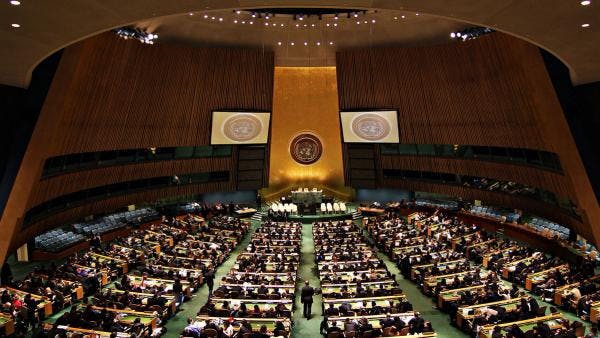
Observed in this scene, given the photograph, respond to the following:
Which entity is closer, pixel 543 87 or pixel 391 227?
pixel 543 87

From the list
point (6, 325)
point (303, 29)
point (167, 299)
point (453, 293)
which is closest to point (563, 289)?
point (453, 293)

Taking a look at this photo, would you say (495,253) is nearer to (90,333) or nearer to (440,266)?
(440,266)

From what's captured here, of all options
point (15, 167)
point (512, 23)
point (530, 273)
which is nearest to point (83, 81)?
point (15, 167)

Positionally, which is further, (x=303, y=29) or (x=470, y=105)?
(x=303, y=29)

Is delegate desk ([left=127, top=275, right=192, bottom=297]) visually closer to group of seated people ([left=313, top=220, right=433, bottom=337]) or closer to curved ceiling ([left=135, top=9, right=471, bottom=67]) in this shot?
group of seated people ([left=313, top=220, right=433, bottom=337])

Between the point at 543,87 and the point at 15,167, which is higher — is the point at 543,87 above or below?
above

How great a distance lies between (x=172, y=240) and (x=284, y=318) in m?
10.2

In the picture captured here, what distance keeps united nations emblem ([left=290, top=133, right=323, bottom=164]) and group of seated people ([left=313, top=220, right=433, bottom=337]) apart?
13.0 m

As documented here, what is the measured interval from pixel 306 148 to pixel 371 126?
6.36 metres

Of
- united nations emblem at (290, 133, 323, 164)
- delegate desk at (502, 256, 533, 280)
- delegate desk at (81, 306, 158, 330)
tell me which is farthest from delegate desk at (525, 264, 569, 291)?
united nations emblem at (290, 133, 323, 164)

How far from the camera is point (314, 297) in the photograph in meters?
14.6

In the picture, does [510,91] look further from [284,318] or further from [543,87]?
[284,318]

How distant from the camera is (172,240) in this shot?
20172mm

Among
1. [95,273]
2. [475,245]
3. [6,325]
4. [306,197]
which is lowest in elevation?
[6,325]
